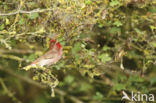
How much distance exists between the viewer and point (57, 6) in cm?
199

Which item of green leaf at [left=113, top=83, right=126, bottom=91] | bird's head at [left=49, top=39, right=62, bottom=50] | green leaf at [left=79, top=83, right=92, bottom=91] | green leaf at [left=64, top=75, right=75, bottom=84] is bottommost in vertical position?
green leaf at [left=79, top=83, right=92, bottom=91]

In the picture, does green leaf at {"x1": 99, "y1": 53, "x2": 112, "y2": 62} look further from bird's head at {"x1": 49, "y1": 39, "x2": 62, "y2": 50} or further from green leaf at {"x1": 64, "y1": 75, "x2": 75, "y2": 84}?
green leaf at {"x1": 64, "y1": 75, "x2": 75, "y2": 84}

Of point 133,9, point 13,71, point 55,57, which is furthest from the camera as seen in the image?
point 13,71

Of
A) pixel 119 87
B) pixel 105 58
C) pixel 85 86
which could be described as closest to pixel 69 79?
pixel 85 86

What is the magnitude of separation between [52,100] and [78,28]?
6.99 ft

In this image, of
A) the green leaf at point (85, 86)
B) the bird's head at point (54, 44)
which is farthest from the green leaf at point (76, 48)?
the green leaf at point (85, 86)

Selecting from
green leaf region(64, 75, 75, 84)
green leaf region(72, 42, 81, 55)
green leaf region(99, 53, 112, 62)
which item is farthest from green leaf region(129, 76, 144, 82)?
green leaf region(64, 75, 75, 84)

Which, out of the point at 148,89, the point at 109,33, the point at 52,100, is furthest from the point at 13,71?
the point at 148,89

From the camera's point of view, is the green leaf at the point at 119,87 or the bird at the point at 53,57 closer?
the bird at the point at 53,57

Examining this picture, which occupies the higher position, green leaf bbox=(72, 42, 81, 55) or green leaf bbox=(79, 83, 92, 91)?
green leaf bbox=(72, 42, 81, 55)

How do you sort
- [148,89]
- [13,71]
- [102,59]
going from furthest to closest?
1. [13,71]
2. [148,89]
3. [102,59]

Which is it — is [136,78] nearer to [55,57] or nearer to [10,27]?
[55,57]

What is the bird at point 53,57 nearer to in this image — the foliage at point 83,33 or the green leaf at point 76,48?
the foliage at point 83,33

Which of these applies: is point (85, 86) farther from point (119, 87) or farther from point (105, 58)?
point (105, 58)
